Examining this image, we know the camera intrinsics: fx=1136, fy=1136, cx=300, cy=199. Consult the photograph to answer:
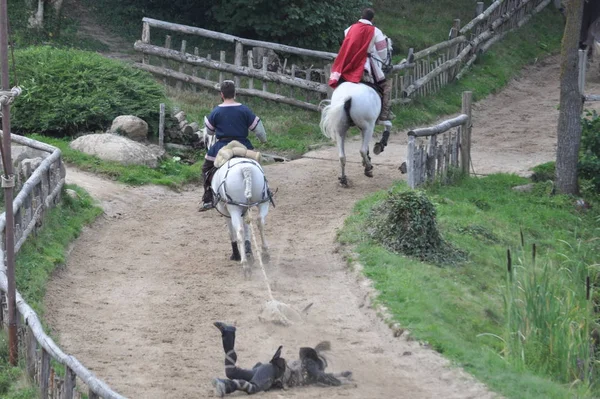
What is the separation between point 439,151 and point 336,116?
1.75 m

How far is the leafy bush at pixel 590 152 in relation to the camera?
62.4 feet

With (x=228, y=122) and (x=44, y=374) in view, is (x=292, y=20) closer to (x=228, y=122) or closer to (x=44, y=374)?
(x=228, y=122)

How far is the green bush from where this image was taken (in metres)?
19.7

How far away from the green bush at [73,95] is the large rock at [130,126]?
13.4 inches

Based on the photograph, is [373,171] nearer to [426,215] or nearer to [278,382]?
[426,215]

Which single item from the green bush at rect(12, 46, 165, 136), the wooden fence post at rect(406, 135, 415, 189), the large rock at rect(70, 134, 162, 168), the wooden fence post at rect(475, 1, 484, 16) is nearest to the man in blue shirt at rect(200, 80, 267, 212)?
the wooden fence post at rect(406, 135, 415, 189)

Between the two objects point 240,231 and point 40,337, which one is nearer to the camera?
point 40,337

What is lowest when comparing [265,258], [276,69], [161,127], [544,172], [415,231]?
[265,258]

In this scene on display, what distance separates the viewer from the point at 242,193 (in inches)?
525

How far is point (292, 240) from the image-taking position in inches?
596

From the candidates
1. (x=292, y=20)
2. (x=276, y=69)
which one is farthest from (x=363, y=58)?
(x=292, y=20)

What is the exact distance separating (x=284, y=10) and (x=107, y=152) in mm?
7110

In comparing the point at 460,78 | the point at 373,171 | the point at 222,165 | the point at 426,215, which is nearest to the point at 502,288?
the point at 426,215

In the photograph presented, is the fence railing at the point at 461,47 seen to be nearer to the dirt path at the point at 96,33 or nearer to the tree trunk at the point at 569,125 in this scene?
the tree trunk at the point at 569,125
